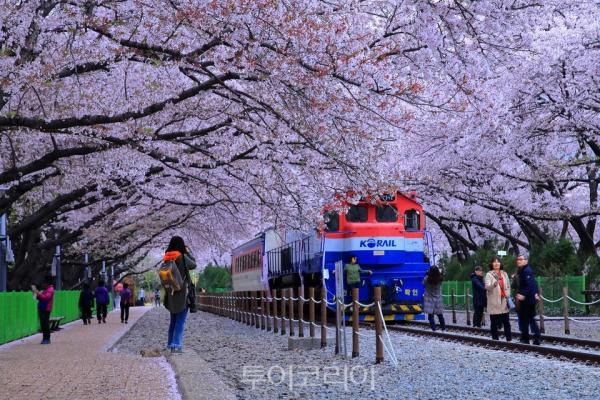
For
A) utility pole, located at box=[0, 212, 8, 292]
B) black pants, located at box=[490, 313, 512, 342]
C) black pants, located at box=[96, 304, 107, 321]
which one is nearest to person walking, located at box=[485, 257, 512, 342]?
black pants, located at box=[490, 313, 512, 342]

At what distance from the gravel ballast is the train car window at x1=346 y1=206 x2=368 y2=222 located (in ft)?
20.3

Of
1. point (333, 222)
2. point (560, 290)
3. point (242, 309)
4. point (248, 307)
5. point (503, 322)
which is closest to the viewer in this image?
point (503, 322)

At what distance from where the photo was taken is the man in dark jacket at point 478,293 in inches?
800

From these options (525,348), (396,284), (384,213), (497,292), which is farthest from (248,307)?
(525,348)

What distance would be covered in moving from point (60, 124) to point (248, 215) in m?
13.3

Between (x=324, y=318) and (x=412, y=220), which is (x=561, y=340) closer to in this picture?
(x=324, y=318)

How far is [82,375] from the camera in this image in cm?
1141

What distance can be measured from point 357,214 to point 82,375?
12325 mm

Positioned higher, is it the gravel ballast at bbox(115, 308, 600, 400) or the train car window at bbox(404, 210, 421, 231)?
the train car window at bbox(404, 210, 421, 231)

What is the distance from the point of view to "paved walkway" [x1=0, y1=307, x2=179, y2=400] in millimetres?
9344

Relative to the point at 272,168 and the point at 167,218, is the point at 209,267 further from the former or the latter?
the point at 272,168

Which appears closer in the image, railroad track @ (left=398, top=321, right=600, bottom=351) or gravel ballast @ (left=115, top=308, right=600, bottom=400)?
gravel ballast @ (left=115, top=308, right=600, bottom=400)

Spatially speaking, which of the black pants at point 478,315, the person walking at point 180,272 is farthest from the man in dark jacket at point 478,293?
the person walking at point 180,272

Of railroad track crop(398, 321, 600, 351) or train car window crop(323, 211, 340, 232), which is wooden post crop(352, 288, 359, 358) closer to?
railroad track crop(398, 321, 600, 351)
